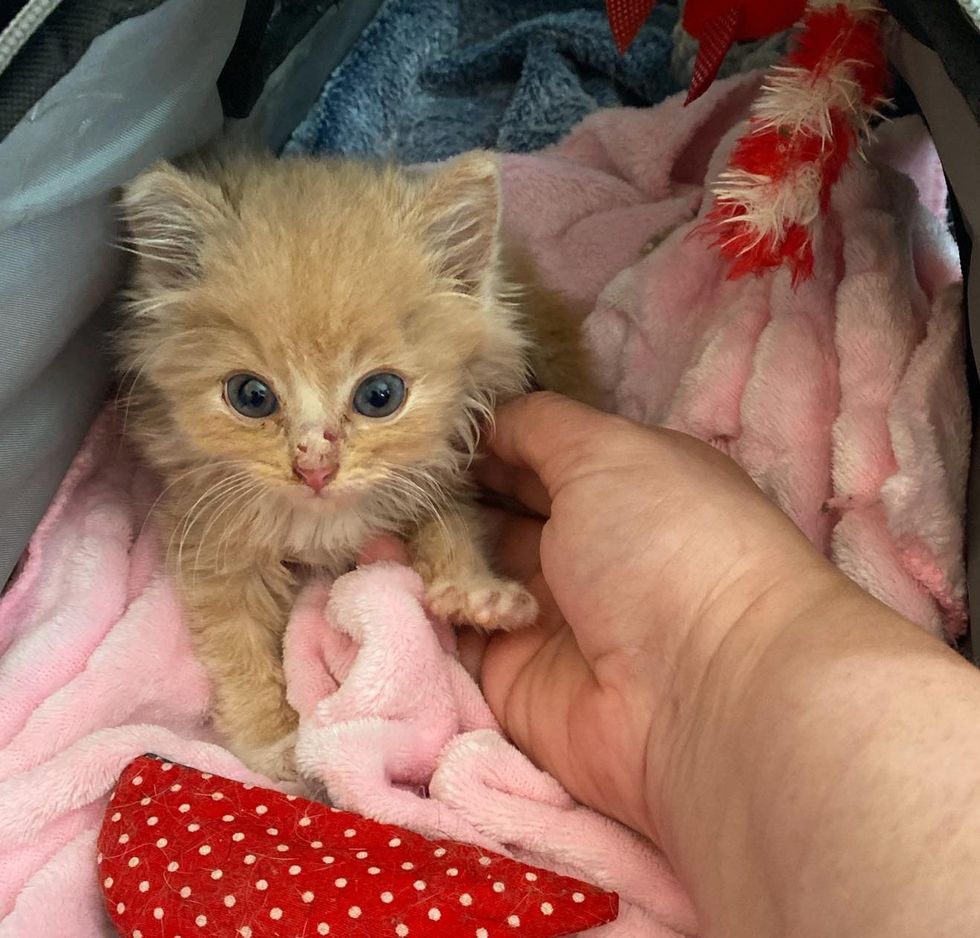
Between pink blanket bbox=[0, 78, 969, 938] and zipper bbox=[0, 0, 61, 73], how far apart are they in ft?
1.98

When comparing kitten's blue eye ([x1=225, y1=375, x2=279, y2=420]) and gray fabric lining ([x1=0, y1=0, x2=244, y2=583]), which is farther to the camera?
kitten's blue eye ([x1=225, y1=375, x2=279, y2=420])

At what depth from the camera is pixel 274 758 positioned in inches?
48.0

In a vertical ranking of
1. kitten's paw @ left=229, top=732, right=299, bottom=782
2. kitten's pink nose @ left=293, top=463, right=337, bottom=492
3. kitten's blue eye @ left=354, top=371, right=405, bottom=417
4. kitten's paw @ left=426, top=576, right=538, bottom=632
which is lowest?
kitten's paw @ left=229, top=732, right=299, bottom=782

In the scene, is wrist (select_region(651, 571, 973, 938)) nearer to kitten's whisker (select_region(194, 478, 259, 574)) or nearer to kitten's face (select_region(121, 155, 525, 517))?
kitten's face (select_region(121, 155, 525, 517))

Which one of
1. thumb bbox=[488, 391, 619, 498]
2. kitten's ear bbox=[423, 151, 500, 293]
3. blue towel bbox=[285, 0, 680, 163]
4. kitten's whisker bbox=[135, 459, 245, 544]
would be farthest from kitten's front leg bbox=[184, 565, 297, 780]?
blue towel bbox=[285, 0, 680, 163]

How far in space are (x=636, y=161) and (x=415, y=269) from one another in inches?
34.4

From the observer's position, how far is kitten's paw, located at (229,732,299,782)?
1.21 m

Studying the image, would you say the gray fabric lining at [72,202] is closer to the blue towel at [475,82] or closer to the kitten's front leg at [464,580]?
the kitten's front leg at [464,580]

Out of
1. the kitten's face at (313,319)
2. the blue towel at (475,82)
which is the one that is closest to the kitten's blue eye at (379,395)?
the kitten's face at (313,319)

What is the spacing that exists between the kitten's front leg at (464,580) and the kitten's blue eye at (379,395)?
0.23 m

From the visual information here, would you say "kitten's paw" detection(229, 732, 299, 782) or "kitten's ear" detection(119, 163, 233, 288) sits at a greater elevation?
"kitten's ear" detection(119, 163, 233, 288)

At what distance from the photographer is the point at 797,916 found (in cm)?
72

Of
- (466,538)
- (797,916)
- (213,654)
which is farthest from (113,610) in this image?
(797,916)

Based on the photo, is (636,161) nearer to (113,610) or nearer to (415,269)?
(415,269)
